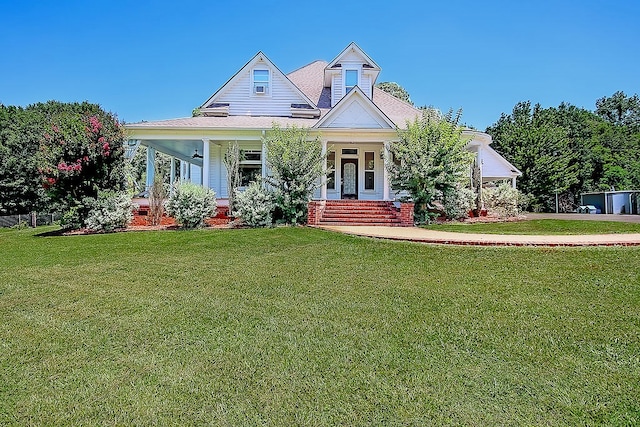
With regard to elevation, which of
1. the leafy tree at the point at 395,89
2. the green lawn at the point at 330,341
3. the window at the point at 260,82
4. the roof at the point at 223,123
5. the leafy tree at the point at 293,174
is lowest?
the green lawn at the point at 330,341

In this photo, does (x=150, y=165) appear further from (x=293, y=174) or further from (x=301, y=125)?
(x=293, y=174)

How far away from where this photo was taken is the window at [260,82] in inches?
772

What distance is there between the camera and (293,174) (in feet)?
42.5

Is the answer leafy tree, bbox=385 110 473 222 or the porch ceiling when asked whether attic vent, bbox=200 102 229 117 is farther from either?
leafy tree, bbox=385 110 473 222

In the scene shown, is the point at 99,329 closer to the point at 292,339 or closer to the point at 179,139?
the point at 292,339

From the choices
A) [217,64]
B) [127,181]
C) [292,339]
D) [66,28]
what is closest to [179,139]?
[127,181]

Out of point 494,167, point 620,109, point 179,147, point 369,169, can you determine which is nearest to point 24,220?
point 179,147

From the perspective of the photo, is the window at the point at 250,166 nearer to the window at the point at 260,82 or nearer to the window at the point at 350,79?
the window at the point at 260,82

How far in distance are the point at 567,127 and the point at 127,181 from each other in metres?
44.2

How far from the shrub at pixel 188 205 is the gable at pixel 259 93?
318 inches

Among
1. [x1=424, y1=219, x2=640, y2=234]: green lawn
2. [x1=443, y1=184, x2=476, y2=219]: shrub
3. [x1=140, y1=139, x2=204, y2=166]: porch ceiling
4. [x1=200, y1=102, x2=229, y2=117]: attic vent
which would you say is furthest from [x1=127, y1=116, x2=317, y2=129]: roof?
[x1=424, y1=219, x2=640, y2=234]: green lawn

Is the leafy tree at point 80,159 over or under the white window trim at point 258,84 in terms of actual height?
under

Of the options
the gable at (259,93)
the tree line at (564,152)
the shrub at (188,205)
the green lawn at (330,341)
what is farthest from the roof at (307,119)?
the tree line at (564,152)

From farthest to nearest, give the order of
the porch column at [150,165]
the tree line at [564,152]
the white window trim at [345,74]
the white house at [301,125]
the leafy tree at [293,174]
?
the tree line at [564,152], the white window trim at [345,74], the porch column at [150,165], the white house at [301,125], the leafy tree at [293,174]
